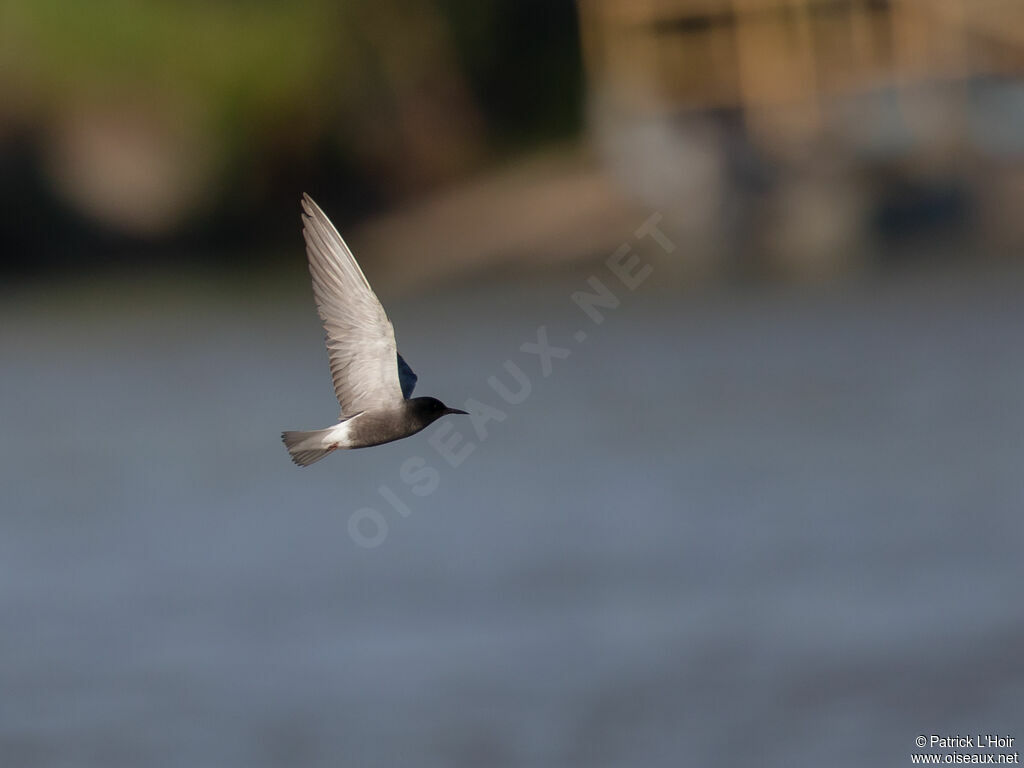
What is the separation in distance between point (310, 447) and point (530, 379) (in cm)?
2074

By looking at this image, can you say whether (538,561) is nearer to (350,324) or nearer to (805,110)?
(350,324)

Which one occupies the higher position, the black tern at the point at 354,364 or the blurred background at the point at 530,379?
the black tern at the point at 354,364

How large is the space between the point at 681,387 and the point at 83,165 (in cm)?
1663

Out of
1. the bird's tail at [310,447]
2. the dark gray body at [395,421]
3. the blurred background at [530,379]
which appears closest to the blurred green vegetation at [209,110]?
the blurred background at [530,379]

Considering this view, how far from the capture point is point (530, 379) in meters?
24.3

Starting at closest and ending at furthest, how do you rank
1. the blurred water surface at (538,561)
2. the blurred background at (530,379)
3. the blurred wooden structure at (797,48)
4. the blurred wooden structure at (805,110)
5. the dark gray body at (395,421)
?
1. the dark gray body at (395,421)
2. the blurred water surface at (538,561)
3. the blurred background at (530,379)
4. the blurred wooden structure at (805,110)
5. the blurred wooden structure at (797,48)

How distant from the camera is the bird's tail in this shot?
3574 mm

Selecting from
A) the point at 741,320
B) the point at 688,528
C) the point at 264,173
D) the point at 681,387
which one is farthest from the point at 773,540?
the point at 264,173

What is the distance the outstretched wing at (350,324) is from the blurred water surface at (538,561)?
8.50 m

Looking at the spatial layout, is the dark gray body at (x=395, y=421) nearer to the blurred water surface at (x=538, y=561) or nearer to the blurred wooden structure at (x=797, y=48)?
the blurred water surface at (x=538, y=561)

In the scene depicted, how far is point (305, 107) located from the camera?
36.7 m

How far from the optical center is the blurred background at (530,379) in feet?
43.3

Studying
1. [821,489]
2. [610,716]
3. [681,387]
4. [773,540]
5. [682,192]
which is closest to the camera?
[610,716]

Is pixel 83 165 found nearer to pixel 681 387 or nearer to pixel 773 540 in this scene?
pixel 681 387
